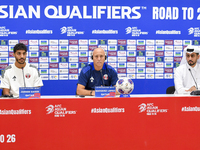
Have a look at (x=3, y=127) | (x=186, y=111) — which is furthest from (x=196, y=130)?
(x=3, y=127)

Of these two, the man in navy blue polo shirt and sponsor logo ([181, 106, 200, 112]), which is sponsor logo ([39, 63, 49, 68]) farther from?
sponsor logo ([181, 106, 200, 112])

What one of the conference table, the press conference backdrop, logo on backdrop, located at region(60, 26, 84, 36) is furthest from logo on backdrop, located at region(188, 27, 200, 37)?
the conference table

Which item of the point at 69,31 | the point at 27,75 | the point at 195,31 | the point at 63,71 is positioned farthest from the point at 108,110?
the point at 195,31

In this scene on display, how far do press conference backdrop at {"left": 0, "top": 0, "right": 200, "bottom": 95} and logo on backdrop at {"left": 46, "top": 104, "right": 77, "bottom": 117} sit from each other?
247 cm

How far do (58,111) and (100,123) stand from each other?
38 centimetres

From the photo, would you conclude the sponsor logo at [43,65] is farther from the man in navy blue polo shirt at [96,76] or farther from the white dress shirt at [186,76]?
the white dress shirt at [186,76]

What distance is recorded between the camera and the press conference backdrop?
4090 mm

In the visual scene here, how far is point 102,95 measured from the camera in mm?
1897

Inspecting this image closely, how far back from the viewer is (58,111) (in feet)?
5.84

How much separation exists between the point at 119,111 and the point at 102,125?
195mm

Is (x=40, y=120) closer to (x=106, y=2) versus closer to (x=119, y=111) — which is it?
(x=119, y=111)

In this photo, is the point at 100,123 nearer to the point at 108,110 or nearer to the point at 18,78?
the point at 108,110

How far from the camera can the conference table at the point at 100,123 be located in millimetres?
1743

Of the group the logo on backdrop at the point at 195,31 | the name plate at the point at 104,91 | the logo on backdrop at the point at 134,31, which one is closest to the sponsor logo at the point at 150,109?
the name plate at the point at 104,91
